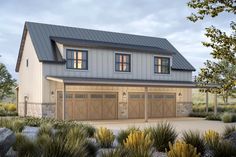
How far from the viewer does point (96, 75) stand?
27.1 meters

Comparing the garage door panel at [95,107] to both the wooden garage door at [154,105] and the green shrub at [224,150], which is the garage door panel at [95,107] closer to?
the wooden garage door at [154,105]

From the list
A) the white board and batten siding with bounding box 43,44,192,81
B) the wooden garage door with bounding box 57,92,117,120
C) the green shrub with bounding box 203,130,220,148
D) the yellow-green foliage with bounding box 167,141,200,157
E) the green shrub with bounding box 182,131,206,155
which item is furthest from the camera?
the wooden garage door with bounding box 57,92,117,120

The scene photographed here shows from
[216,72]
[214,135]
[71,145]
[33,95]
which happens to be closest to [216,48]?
[216,72]

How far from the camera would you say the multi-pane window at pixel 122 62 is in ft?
92.3

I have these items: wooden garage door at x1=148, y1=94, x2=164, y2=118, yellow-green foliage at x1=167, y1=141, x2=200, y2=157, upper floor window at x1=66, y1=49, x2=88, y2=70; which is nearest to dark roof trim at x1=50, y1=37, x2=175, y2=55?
upper floor window at x1=66, y1=49, x2=88, y2=70

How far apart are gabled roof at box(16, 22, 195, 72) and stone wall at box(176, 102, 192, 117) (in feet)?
9.64

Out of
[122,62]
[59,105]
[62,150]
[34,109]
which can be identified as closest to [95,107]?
[59,105]

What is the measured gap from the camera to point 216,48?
34.5ft

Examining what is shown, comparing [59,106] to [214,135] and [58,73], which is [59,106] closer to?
[58,73]

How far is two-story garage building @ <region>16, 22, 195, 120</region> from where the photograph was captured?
2545 centimetres

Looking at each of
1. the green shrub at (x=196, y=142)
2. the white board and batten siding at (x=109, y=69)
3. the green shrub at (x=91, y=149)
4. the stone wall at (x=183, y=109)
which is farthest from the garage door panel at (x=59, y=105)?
the green shrub at (x=196, y=142)

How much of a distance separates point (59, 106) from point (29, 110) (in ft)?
10.3

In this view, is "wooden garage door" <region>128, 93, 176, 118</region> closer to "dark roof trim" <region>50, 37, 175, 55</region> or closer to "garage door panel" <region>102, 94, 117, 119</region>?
"garage door panel" <region>102, 94, 117, 119</region>

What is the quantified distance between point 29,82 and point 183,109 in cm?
1276
